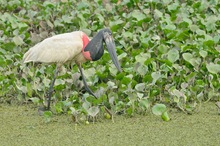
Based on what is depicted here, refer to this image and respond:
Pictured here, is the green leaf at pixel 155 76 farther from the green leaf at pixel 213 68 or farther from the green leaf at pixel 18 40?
the green leaf at pixel 18 40

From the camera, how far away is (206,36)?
23.6 ft

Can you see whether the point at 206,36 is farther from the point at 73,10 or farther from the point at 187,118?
the point at 73,10

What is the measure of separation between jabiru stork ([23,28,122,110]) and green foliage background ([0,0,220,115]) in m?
0.15

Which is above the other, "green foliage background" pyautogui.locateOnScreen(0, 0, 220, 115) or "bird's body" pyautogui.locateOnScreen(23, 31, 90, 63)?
"bird's body" pyautogui.locateOnScreen(23, 31, 90, 63)

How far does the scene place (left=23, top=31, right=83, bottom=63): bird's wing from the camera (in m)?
6.33

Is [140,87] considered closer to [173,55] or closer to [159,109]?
[159,109]

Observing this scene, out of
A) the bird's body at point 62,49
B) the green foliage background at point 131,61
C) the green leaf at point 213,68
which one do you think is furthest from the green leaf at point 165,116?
the bird's body at point 62,49

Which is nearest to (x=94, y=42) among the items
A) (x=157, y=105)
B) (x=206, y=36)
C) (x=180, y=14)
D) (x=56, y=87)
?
(x=56, y=87)

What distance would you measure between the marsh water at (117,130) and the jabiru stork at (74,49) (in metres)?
0.42

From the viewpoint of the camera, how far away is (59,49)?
6340 millimetres

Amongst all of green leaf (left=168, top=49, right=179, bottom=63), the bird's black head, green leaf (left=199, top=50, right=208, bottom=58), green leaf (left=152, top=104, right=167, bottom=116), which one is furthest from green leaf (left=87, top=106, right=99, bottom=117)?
green leaf (left=199, top=50, right=208, bottom=58)

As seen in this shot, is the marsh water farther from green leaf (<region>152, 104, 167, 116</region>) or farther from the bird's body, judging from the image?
the bird's body

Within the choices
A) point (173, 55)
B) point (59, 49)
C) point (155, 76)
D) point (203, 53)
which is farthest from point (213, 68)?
point (59, 49)

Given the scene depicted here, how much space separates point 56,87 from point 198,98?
118 cm
